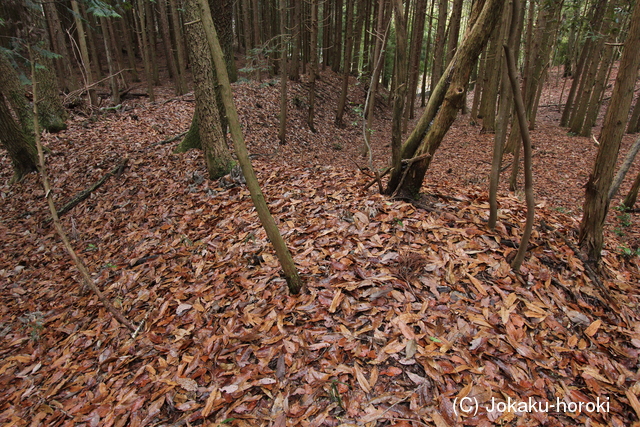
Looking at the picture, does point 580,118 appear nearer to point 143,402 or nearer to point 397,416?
point 397,416

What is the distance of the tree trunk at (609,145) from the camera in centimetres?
262

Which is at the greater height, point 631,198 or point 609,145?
point 609,145

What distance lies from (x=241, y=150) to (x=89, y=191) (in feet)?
17.3

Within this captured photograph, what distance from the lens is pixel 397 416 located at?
190 centimetres

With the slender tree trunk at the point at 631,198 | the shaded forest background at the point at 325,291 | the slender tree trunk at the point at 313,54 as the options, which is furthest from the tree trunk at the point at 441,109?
the slender tree trunk at the point at 313,54

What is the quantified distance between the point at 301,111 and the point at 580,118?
10533mm

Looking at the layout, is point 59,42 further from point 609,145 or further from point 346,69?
point 609,145

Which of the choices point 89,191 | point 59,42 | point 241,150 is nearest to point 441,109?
point 241,150

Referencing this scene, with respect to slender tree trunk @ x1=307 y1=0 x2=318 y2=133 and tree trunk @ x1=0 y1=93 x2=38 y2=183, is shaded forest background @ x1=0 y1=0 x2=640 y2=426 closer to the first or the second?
tree trunk @ x1=0 y1=93 x2=38 y2=183

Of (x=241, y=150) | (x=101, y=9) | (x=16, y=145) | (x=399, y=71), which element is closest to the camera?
(x=241, y=150)

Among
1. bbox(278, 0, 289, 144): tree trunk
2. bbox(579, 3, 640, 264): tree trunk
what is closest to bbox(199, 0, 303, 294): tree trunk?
bbox(579, 3, 640, 264): tree trunk

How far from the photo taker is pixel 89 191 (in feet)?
19.4

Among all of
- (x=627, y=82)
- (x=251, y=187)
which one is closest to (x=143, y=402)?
(x=251, y=187)

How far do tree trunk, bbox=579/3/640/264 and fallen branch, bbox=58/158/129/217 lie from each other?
24.4 feet
